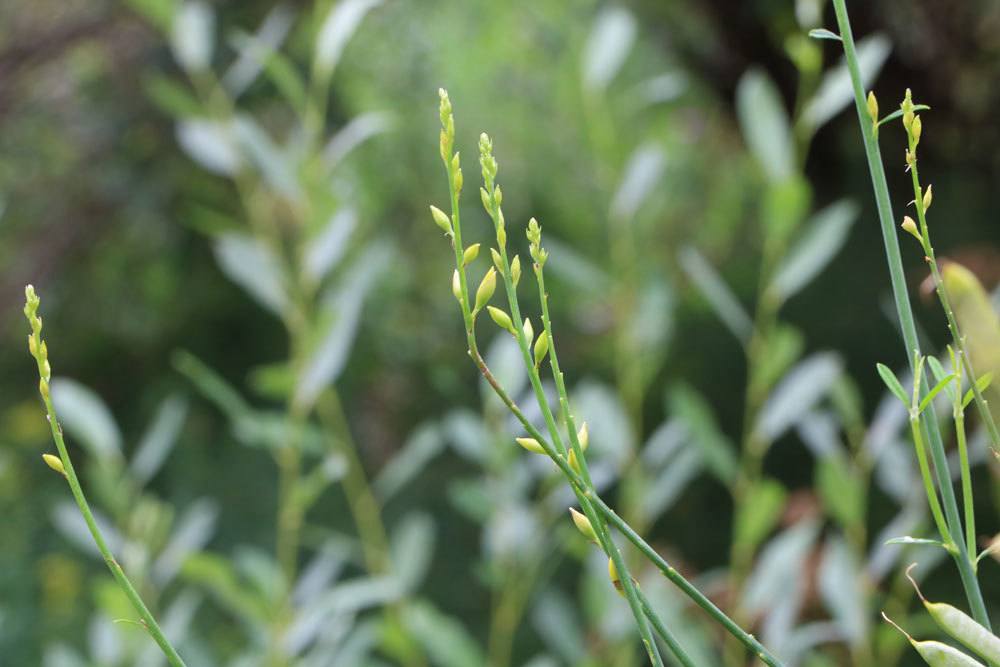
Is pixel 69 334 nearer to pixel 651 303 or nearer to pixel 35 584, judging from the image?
pixel 35 584

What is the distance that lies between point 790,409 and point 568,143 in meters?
2.82

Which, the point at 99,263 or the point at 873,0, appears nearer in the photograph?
the point at 873,0

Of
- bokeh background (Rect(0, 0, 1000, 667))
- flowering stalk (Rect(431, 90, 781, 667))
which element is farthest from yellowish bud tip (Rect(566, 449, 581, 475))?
bokeh background (Rect(0, 0, 1000, 667))

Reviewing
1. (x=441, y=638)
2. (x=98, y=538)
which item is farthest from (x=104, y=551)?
(x=441, y=638)

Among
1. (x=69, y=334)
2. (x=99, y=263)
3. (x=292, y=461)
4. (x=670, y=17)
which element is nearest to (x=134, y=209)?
(x=99, y=263)

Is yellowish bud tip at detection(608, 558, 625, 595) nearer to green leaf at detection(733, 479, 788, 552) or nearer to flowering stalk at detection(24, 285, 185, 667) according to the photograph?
flowering stalk at detection(24, 285, 185, 667)

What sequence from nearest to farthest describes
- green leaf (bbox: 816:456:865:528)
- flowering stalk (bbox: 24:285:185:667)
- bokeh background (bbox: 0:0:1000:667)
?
1. flowering stalk (bbox: 24:285:185:667)
2. green leaf (bbox: 816:456:865:528)
3. bokeh background (bbox: 0:0:1000:667)

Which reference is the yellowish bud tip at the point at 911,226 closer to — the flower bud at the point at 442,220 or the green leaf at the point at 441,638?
the flower bud at the point at 442,220

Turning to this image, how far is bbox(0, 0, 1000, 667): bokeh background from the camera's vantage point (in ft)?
4.52

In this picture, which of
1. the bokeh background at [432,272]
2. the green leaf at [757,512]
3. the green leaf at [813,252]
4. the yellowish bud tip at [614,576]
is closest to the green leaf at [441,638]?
the bokeh background at [432,272]

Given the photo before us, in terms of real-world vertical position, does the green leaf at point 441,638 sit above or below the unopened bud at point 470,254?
below

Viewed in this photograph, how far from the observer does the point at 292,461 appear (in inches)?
34.0

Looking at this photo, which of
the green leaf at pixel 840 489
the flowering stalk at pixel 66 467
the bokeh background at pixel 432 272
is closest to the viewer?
the flowering stalk at pixel 66 467

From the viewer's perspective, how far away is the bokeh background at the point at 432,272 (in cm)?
138
